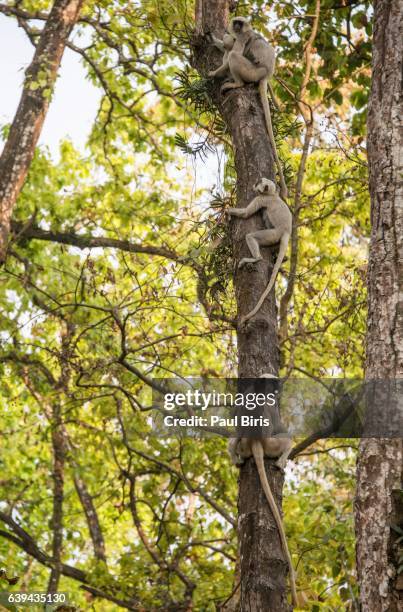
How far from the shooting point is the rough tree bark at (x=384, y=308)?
3.38 metres

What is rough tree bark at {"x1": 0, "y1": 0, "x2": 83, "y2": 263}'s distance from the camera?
7301mm

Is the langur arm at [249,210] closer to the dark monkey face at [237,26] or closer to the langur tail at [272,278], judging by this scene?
the langur tail at [272,278]

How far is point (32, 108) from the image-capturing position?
7.79 m

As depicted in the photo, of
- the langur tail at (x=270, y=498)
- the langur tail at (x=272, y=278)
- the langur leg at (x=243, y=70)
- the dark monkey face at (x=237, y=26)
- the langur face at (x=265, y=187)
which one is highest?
the dark monkey face at (x=237, y=26)

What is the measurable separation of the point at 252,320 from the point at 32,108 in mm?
5145

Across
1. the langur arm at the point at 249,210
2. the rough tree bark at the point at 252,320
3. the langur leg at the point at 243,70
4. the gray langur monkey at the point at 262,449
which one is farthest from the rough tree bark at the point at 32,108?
the gray langur monkey at the point at 262,449

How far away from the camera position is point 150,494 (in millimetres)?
8148

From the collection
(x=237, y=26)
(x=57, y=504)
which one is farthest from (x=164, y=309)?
(x=237, y=26)

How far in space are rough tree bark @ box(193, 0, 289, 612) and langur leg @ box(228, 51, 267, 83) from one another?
5 cm

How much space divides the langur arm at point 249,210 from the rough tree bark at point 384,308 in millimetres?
719

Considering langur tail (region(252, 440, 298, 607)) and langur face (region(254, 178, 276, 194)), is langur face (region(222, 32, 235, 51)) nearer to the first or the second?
langur face (region(254, 178, 276, 194))

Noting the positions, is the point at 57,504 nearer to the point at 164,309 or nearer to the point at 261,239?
the point at 164,309

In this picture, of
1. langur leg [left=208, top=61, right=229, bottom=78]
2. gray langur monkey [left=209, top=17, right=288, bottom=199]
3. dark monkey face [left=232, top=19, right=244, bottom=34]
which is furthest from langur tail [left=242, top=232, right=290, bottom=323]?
dark monkey face [left=232, top=19, right=244, bottom=34]

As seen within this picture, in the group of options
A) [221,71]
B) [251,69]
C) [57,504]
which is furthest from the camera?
[57,504]
